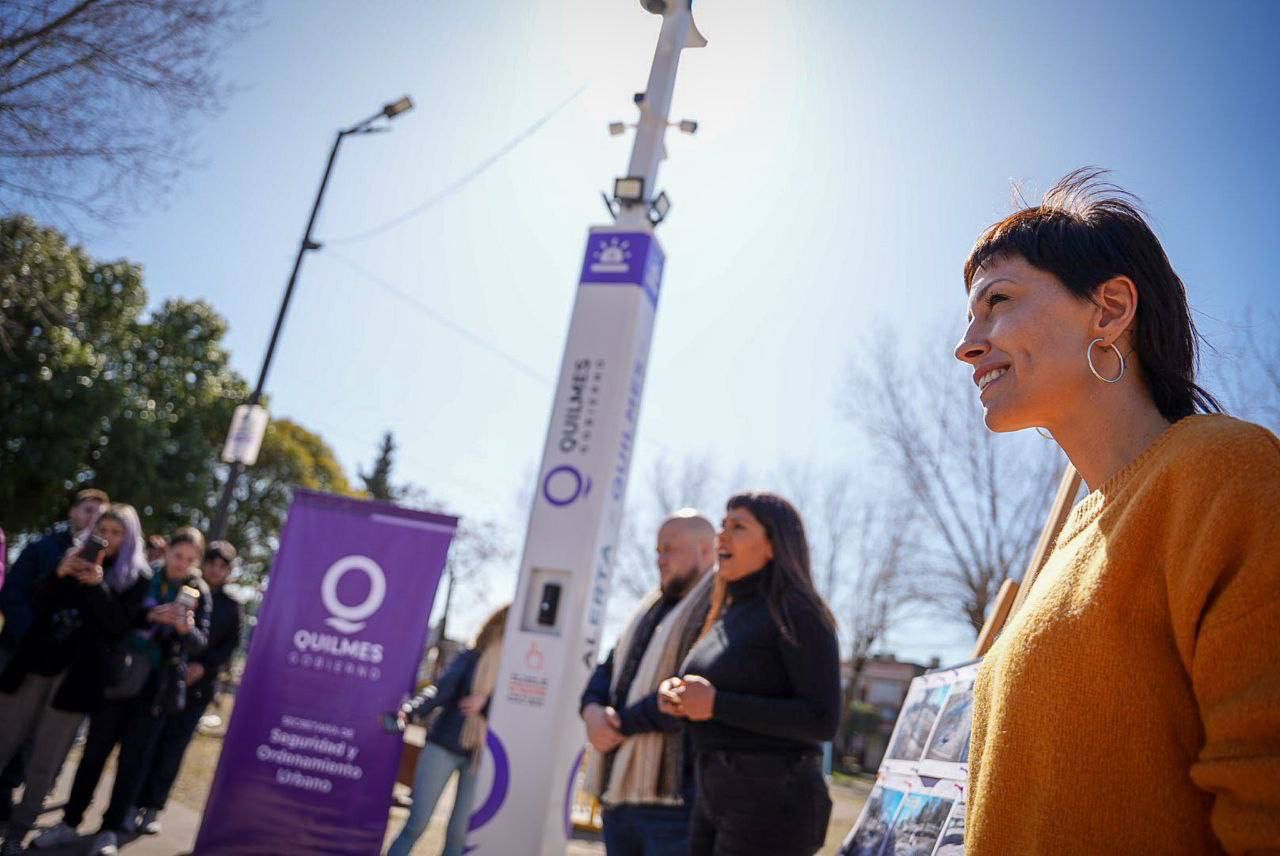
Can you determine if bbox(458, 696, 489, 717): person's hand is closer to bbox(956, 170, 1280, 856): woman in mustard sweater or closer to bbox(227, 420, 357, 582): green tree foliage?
bbox(956, 170, 1280, 856): woman in mustard sweater

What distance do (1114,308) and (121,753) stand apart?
20.1 feet

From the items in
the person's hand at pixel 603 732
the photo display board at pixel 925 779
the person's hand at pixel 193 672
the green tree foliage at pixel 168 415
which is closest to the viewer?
the photo display board at pixel 925 779

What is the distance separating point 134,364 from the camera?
23.0m

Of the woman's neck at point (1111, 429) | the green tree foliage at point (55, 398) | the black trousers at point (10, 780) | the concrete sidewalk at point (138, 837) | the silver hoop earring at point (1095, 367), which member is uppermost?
the green tree foliage at point (55, 398)

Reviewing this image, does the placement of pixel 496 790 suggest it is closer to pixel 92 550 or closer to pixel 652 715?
pixel 652 715

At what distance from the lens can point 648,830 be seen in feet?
9.92

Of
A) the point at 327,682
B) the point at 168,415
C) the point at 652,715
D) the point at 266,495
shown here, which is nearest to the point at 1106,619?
the point at 652,715

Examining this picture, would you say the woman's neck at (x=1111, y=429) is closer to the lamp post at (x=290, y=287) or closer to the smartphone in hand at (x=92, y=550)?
the smartphone in hand at (x=92, y=550)

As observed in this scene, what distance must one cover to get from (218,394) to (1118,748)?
90.3 ft

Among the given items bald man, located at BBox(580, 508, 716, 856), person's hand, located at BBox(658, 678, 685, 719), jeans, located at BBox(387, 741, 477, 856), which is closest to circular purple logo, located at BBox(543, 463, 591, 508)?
bald man, located at BBox(580, 508, 716, 856)

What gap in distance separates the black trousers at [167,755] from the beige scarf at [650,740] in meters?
3.91

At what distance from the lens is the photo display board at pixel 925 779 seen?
1.81 meters

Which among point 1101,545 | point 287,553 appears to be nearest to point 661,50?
point 287,553

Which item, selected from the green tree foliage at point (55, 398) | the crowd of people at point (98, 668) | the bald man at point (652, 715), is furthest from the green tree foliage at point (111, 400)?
the bald man at point (652, 715)
